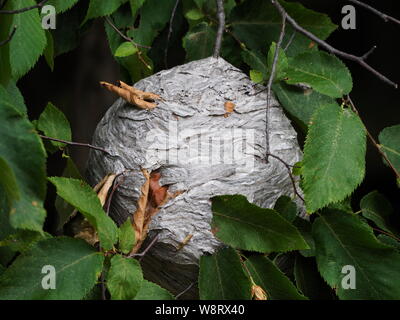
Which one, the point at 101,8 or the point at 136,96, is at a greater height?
the point at 101,8

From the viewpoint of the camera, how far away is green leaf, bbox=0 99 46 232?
554 millimetres

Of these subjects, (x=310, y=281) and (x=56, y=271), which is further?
(x=310, y=281)

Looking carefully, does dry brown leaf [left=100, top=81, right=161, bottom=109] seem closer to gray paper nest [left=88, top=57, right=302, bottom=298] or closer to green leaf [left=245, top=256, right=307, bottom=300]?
gray paper nest [left=88, top=57, right=302, bottom=298]

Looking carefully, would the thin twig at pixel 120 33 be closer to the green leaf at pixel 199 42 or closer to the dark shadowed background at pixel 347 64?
the green leaf at pixel 199 42

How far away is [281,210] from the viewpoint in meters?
0.79

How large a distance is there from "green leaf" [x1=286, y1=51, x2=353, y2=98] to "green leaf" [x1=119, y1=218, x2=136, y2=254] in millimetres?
322

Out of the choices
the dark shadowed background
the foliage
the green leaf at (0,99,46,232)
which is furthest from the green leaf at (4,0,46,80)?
the dark shadowed background

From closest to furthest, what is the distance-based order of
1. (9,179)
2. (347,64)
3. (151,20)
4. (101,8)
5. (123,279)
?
(9,179)
(123,279)
(101,8)
(151,20)
(347,64)

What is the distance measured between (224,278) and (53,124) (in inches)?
14.2

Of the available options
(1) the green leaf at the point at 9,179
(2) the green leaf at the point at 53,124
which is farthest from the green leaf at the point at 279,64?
(1) the green leaf at the point at 9,179

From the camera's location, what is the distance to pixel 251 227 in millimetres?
740

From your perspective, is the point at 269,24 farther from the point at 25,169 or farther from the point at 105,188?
the point at 25,169

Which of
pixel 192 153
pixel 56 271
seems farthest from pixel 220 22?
pixel 56 271

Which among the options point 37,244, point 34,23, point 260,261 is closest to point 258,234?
point 260,261
